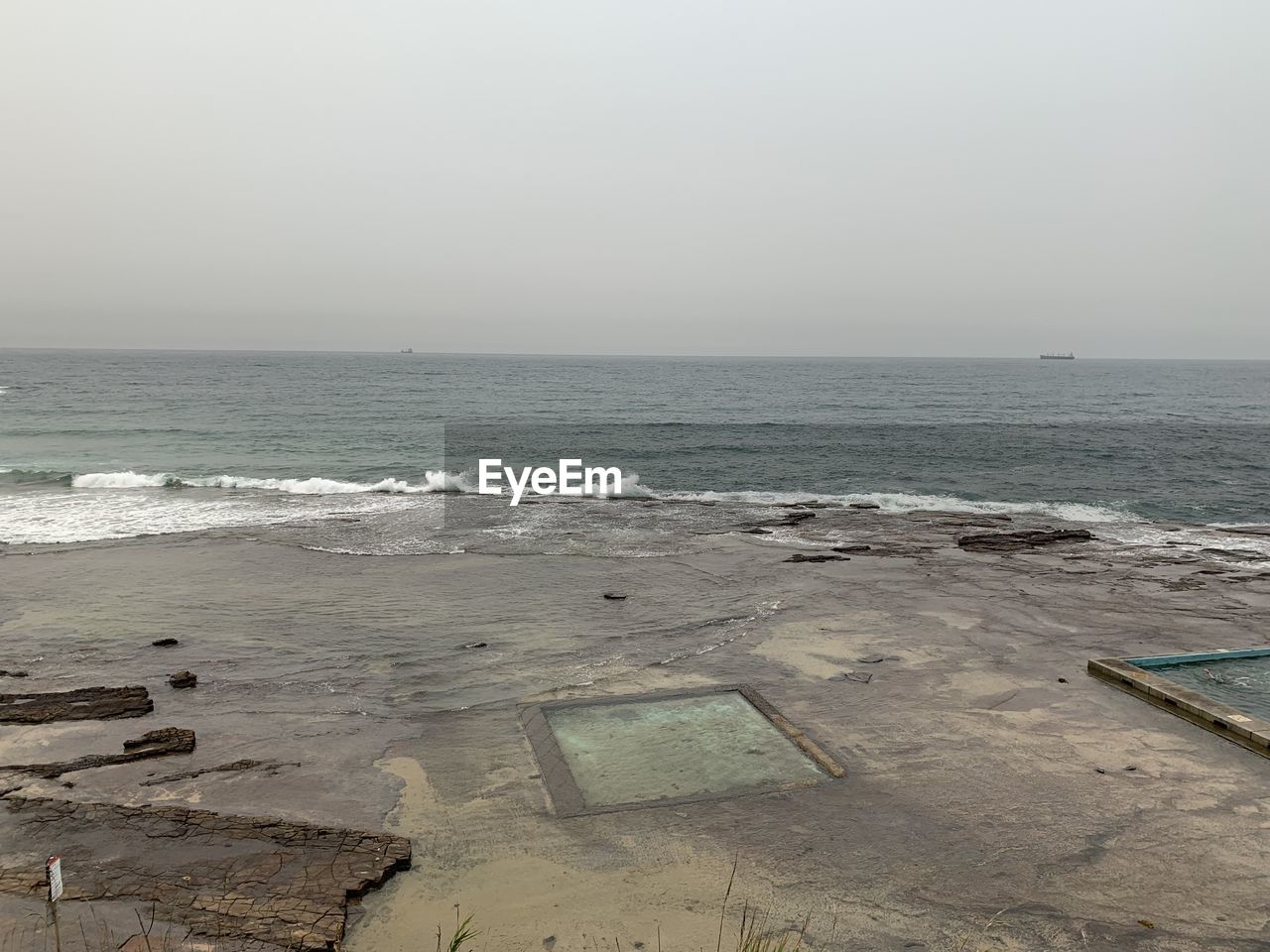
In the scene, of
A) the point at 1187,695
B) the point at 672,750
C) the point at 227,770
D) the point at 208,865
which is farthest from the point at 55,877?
the point at 1187,695

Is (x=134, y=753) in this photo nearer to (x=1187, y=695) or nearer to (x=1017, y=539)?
(x=1187, y=695)

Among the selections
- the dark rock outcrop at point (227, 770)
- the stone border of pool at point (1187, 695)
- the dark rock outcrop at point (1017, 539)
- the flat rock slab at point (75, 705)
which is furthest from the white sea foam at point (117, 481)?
the stone border of pool at point (1187, 695)

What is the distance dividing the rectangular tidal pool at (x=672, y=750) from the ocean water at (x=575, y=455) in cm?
976

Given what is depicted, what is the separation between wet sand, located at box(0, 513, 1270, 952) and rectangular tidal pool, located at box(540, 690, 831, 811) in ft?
1.12

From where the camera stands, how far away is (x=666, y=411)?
195 feet

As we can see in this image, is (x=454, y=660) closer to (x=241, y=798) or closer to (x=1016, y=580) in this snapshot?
(x=241, y=798)

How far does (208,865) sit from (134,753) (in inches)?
98.6

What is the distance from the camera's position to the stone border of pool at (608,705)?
22.6ft

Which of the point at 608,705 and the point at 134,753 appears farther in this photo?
the point at 608,705

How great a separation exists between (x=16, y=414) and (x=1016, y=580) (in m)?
56.3

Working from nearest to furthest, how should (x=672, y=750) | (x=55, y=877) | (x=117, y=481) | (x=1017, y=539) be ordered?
(x=55, y=877) → (x=672, y=750) → (x=1017, y=539) → (x=117, y=481)

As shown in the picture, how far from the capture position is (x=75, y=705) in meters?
8.71

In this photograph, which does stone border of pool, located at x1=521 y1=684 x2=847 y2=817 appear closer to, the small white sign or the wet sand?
the wet sand

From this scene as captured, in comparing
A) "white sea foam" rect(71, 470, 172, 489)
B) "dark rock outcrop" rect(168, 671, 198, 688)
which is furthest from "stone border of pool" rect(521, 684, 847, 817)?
"white sea foam" rect(71, 470, 172, 489)
